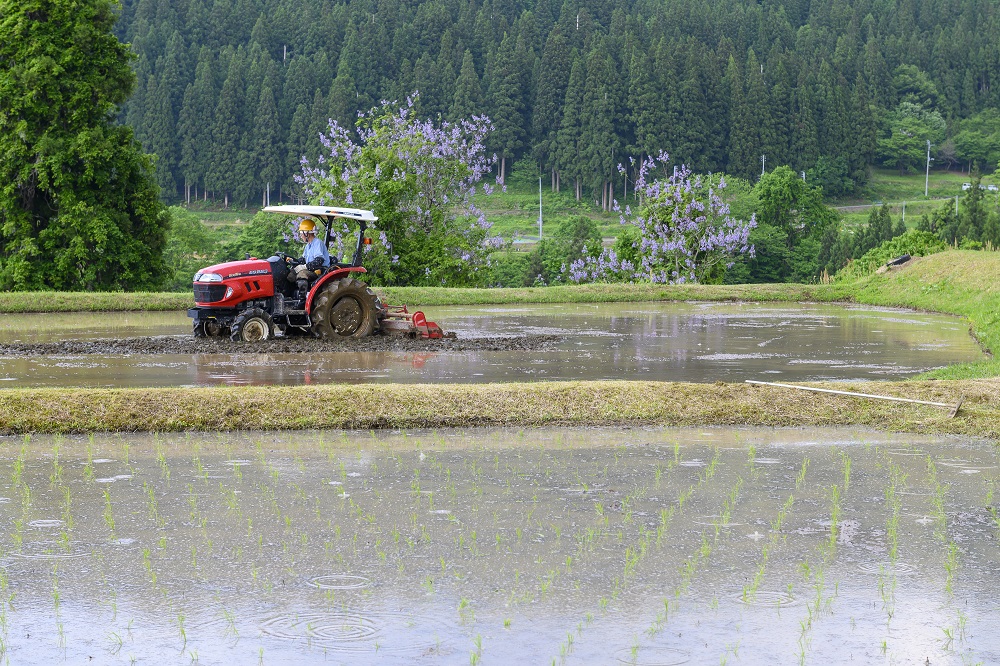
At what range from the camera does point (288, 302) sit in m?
18.5

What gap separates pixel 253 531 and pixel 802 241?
100234 millimetres

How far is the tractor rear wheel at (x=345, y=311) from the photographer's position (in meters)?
18.4

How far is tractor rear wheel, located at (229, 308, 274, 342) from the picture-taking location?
58.5ft

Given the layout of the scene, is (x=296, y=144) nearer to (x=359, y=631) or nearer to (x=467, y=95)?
(x=467, y=95)

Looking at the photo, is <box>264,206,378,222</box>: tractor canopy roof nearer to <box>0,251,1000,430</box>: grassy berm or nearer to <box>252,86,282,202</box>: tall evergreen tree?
<box>0,251,1000,430</box>: grassy berm

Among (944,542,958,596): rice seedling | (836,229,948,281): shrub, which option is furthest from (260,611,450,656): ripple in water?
(836,229,948,281): shrub

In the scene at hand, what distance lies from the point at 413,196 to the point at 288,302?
23.4 meters

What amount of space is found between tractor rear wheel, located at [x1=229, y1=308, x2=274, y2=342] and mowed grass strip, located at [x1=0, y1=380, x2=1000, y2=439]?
5.95m

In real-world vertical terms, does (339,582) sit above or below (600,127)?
below

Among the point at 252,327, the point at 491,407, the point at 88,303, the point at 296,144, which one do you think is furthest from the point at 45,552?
the point at 296,144

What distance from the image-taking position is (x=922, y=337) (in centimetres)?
2005

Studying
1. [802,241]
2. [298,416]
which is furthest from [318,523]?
[802,241]

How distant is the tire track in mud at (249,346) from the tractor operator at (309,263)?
87 centimetres

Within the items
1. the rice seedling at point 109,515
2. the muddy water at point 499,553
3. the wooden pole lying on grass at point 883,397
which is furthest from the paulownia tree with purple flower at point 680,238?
the rice seedling at point 109,515
